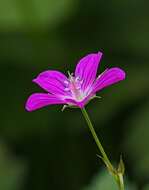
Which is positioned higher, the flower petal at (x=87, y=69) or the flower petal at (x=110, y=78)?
the flower petal at (x=87, y=69)

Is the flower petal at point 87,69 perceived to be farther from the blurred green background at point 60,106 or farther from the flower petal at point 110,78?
the blurred green background at point 60,106

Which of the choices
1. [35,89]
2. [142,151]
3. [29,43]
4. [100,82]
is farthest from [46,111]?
[100,82]

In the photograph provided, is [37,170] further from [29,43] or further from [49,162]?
[29,43]

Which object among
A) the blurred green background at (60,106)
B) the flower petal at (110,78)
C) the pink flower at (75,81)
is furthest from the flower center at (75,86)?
the blurred green background at (60,106)

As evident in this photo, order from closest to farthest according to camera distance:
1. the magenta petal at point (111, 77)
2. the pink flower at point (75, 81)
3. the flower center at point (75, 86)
Answer: the magenta petal at point (111, 77) < the pink flower at point (75, 81) < the flower center at point (75, 86)

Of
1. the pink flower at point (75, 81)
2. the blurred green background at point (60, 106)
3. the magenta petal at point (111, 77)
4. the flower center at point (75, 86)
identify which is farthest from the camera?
the blurred green background at point (60, 106)

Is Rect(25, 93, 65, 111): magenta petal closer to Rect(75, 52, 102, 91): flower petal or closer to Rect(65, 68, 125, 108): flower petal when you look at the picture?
Rect(65, 68, 125, 108): flower petal
